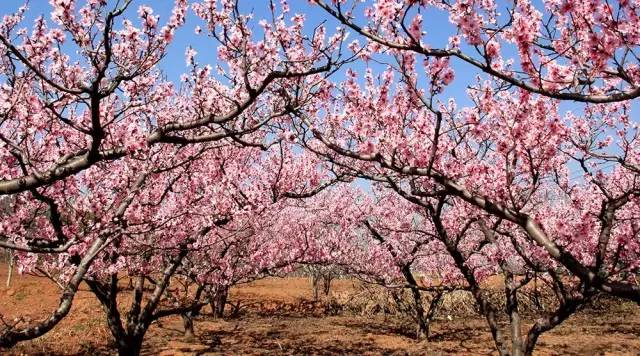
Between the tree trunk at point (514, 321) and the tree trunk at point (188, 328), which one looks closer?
the tree trunk at point (514, 321)

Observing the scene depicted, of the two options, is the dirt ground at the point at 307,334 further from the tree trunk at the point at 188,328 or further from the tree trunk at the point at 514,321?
the tree trunk at the point at 514,321

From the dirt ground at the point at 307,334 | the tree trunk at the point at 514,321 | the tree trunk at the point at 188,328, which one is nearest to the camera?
the tree trunk at the point at 514,321

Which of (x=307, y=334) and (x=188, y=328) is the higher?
(x=188, y=328)

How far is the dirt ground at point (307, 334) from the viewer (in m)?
14.0

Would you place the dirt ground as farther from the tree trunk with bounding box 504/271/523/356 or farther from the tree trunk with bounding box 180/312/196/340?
the tree trunk with bounding box 504/271/523/356

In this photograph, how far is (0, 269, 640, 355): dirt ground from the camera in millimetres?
13961

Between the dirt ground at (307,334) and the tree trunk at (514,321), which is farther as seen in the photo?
the dirt ground at (307,334)

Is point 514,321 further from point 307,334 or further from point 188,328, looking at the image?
point 188,328

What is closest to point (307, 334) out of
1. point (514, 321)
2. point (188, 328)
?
point (188, 328)

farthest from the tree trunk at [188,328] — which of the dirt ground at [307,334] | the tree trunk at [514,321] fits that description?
the tree trunk at [514,321]

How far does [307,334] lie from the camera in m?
17.1

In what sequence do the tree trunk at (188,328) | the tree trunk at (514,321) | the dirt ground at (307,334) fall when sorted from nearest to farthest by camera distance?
the tree trunk at (514,321) < the dirt ground at (307,334) < the tree trunk at (188,328)

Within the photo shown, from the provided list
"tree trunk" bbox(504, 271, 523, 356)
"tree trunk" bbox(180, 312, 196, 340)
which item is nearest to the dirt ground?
"tree trunk" bbox(180, 312, 196, 340)

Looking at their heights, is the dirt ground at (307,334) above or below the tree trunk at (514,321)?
below
